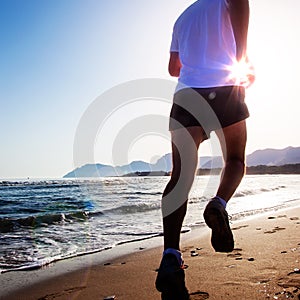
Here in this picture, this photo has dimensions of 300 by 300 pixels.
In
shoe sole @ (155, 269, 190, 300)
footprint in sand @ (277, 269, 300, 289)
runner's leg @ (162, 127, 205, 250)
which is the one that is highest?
runner's leg @ (162, 127, 205, 250)

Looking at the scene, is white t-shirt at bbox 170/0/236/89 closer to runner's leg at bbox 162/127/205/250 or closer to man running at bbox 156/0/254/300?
man running at bbox 156/0/254/300

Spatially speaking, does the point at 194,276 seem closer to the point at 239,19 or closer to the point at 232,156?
the point at 232,156

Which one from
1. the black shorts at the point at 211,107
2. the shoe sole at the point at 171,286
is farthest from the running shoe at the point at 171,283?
the black shorts at the point at 211,107

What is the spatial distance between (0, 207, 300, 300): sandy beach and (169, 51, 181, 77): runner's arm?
1555 millimetres

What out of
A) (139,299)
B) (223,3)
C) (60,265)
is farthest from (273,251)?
(223,3)

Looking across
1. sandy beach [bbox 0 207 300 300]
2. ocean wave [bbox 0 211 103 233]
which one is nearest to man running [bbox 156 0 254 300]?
sandy beach [bbox 0 207 300 300]

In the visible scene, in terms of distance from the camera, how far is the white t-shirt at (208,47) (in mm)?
2164

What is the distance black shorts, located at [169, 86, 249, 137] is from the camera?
2.15 metres

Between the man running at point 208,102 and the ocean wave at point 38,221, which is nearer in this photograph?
the man running at point 208,102

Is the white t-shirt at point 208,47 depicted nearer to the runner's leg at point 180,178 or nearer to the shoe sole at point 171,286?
the runner's leg at point 180,178

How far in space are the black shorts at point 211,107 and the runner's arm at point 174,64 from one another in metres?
0.41

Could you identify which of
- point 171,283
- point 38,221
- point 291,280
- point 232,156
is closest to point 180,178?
point 232,156

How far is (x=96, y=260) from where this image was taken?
441 cm

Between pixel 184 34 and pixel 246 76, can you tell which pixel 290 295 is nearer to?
pixel 246 76
